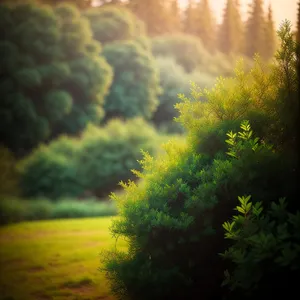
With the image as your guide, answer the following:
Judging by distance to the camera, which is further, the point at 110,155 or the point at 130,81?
the point at 130,81

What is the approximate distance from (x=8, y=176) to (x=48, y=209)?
3546 mm

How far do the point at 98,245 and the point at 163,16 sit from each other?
43.3 metres

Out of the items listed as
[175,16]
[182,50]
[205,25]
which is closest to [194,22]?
[205,25]

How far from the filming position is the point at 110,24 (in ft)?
113

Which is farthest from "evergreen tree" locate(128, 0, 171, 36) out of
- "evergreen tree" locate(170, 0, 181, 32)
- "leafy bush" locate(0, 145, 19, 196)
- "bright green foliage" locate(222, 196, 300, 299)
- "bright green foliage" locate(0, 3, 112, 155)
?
"bright green foliage" locate(222, 196, 300, 299)

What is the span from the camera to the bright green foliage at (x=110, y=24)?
3456 cm

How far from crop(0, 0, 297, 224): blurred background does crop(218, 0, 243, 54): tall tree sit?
252 mm

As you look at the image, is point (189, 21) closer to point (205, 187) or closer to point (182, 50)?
point (182, 50)

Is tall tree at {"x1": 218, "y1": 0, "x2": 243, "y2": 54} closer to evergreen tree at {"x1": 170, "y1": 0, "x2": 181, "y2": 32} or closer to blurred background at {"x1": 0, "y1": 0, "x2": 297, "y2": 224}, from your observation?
blurred background at {"x1": 0, "y1": 0, "x2": 297, "y2": 224}

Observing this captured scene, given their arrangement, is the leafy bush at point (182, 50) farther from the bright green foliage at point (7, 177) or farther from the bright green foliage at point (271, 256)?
the bright green foliage at point (271, 256)

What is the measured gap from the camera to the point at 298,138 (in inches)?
129

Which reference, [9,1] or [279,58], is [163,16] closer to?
[9,1]

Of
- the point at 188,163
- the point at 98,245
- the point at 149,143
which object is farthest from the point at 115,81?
the point at 188,163

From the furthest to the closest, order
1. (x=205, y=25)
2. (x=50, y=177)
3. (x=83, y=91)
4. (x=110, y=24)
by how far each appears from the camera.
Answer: (x=205, y=25) → (x=110, y=24) → (x=83, y=91) → (x=50, y=177)
